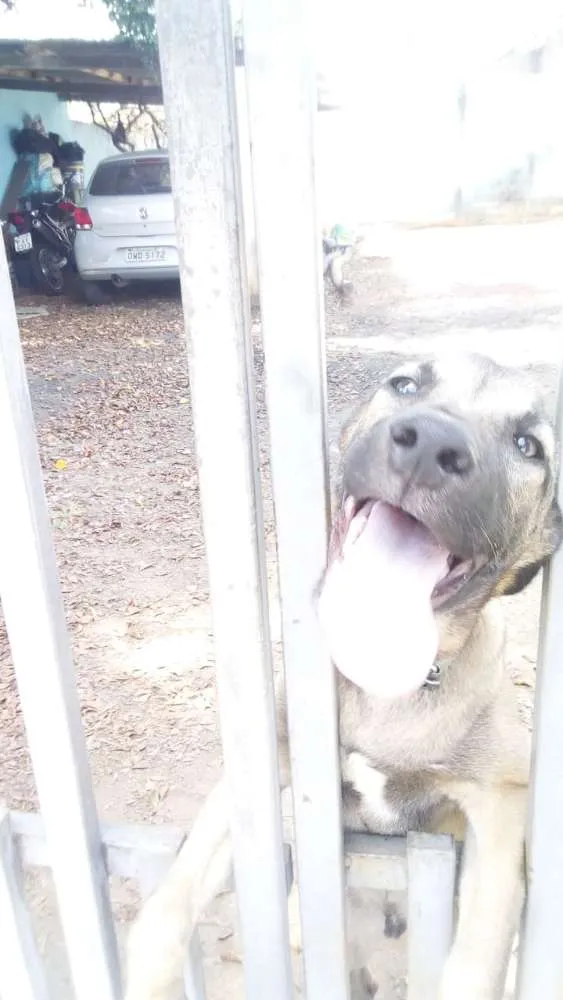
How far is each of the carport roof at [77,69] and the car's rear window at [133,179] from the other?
5.18 ft

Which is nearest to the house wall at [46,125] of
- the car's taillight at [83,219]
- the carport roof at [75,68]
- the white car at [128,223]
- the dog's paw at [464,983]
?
the carport roof at [75,68]

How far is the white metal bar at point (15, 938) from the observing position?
60.6 inches

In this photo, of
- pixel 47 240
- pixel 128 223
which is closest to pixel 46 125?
pixel 47 240

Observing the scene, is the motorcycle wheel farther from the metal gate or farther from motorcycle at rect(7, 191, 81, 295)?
the metal gate

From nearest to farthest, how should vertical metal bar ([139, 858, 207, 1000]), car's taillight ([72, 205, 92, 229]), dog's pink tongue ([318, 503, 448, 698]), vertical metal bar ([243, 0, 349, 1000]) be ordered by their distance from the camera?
vertical metal bar ([243, 0, 349, 1000])
dog's pink tongue ([318, 503, 448, 698])
vertical metal bar ([139, 858, 207, 1000])
car's taillight ([72, 205, 92, 229])

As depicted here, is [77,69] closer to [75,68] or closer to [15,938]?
[75,68]

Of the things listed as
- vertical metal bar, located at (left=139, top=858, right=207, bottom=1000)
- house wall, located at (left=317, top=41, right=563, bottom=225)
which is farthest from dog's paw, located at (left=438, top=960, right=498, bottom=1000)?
house wall, located at (left=317, top=41, right=563, bottom=225)

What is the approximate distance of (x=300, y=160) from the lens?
912mm

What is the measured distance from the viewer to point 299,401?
1023 mm

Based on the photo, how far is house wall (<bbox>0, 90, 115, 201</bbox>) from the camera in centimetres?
1656

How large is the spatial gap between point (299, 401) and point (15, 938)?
1.24m

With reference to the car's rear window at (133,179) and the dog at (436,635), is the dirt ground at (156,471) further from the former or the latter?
the car's rear window at (133,179)

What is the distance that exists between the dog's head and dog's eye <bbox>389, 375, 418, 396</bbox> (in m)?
0.04

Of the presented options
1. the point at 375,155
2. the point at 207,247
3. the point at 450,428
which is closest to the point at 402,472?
the point at 450,428
